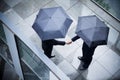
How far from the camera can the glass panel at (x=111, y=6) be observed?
25.8ft

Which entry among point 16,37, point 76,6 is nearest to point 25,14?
point 76,6

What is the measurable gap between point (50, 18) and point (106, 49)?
2.56 meters

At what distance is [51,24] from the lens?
6.46 m

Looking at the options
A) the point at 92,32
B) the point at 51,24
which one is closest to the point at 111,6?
the point at 92,32

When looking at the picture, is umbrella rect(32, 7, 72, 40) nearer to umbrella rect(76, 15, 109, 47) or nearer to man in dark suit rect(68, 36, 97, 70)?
umbrella rect(76, 15, 109, 47)

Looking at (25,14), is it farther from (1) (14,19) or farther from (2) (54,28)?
(2) (54,28)

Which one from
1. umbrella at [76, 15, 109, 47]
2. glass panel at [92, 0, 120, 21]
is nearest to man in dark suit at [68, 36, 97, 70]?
umbrella at [76, 15, 109, 47]

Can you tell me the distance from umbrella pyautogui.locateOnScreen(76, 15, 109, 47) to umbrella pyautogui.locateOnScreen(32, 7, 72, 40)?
425 mm

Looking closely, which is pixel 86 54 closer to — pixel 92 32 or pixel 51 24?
pixel 92 32

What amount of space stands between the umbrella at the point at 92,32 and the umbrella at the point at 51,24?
425 millimetres

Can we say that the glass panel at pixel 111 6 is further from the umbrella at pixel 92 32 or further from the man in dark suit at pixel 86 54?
the man in dark suit at pixel 86 54

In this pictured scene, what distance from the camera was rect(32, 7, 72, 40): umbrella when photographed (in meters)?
6.34

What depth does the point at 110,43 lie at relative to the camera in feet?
27.2

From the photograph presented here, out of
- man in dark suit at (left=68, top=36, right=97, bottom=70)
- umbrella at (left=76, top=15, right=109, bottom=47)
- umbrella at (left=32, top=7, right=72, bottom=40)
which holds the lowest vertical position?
man in dark suit at (left=68, top=36, right=97, bottom=70)
